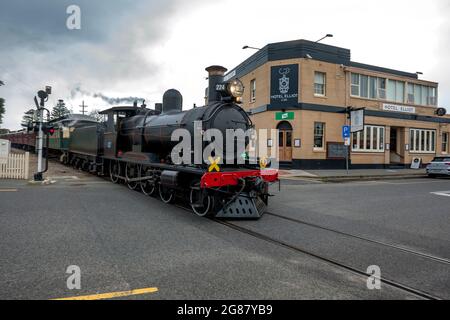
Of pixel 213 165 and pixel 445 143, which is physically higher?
pixel 445 143

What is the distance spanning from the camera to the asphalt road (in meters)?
3.13

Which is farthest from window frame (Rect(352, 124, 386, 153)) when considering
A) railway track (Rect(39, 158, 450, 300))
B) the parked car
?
railway track (Rect(39, 158, 450, 300))

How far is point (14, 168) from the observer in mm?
12883

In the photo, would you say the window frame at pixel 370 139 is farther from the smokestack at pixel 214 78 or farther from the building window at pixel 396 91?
the smokestack at pixel 214 78

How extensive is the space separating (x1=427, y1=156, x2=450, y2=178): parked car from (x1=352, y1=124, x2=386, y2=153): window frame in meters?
4.06

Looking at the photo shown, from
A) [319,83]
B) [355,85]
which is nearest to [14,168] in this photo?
[319,83]

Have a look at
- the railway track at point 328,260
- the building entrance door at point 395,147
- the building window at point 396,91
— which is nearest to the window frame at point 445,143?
the building entrance door at point 395,147

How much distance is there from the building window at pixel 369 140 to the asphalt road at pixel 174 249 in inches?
558

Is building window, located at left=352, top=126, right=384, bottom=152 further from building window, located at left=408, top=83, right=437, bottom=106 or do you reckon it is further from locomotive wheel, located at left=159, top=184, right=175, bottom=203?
locomotive wheel, located at left=159, top=184, right=175, bottom=203

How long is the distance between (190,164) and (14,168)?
33.4 feet

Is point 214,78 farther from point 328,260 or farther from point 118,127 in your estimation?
point 328,260

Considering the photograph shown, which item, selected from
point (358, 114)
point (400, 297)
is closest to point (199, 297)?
point (400, 297)

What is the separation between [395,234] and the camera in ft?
17.9
